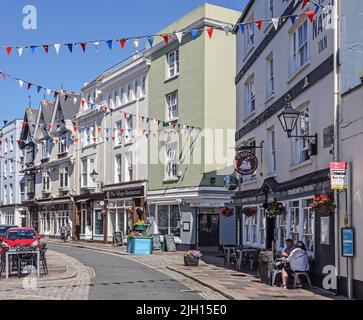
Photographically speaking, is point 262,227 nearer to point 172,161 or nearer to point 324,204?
point 324,204

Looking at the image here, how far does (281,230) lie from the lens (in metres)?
18.6

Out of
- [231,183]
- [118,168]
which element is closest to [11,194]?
[118,168]

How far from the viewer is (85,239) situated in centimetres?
4447

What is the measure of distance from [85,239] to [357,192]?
3423cm

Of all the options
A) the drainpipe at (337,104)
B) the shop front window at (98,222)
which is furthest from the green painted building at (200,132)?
the drainpipe at (337,104)

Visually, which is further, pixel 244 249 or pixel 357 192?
pixel 244 249

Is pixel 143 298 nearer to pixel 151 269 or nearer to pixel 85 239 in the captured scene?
pixel 151 269

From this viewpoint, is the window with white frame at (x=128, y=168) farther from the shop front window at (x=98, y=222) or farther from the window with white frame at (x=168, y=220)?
the shop front window at (x=98, y=222)

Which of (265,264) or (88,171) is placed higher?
(88,171)

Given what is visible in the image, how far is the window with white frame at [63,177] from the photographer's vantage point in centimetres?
4859

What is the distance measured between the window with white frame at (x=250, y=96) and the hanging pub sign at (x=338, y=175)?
31.1 feet

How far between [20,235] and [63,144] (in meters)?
28.0

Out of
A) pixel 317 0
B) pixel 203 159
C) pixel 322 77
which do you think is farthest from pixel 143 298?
pixel 203 159
